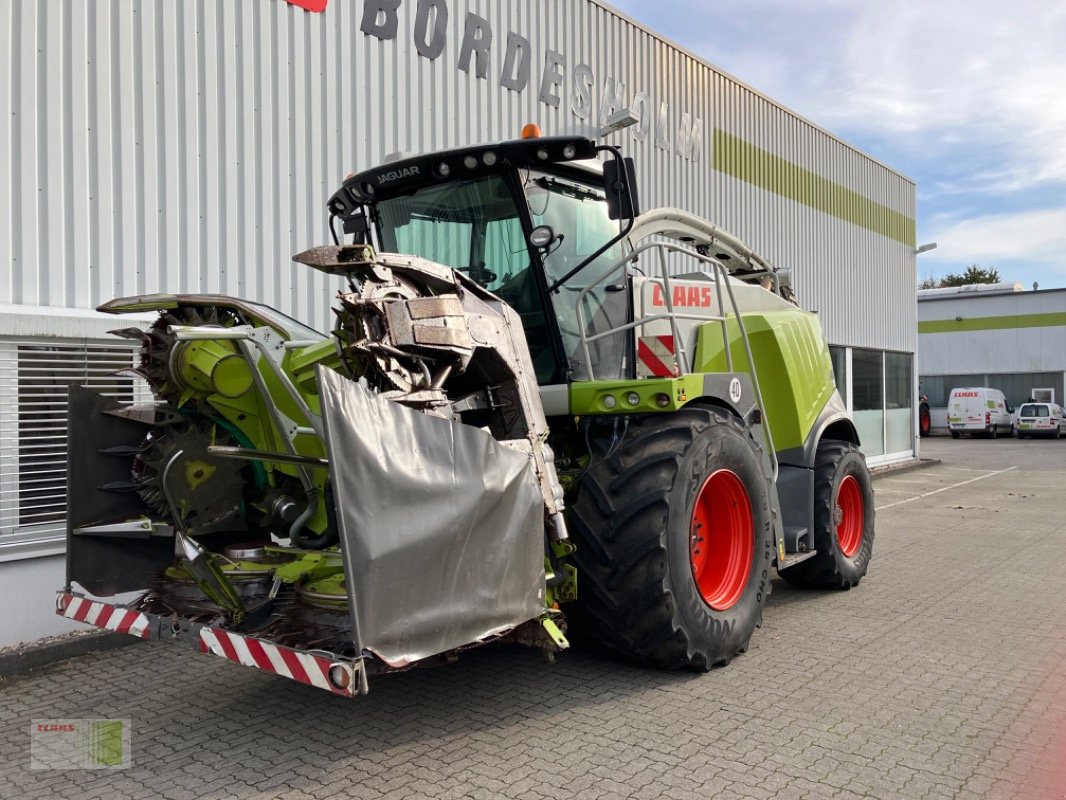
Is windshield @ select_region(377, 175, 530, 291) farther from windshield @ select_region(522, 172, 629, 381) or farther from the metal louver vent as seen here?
the metal louver vent

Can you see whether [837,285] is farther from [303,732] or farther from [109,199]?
[303,732]

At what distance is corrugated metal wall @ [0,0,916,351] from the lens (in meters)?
5.89

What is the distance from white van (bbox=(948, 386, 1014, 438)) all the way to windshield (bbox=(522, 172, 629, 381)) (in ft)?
102

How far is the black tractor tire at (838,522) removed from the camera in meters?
6.69

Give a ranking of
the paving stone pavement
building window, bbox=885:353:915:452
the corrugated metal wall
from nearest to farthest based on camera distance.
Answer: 1. the paving stone pavement
2. the corrugated metal wall
3. building window, bbox=885:353:915:452

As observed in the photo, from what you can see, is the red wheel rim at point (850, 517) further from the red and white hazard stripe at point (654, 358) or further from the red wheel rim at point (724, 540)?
the red and white hazard stripe at point (654, 358)

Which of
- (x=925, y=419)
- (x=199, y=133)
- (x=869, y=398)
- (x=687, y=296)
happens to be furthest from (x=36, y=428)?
(x=925, y=419)

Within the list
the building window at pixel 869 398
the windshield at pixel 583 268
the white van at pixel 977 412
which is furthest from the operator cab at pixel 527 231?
the white van at pixel 977 412

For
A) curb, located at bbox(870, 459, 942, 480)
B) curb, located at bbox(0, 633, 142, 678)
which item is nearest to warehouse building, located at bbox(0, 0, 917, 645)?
curb, located at bbox(0, 633, 142, 678)

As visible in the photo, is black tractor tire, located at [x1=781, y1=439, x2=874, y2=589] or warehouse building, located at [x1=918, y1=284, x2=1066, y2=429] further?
warehouse building, located at [x1=918, y1=284, x2=1066, y2=429]

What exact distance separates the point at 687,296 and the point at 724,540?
72.0 inches

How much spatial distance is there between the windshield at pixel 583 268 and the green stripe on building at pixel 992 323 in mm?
38257

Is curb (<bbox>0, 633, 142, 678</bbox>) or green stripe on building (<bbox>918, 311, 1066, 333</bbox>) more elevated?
green stripe on building (<bbox>918, 311, 1066, 333</bbox>)

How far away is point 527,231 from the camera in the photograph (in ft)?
16.2
